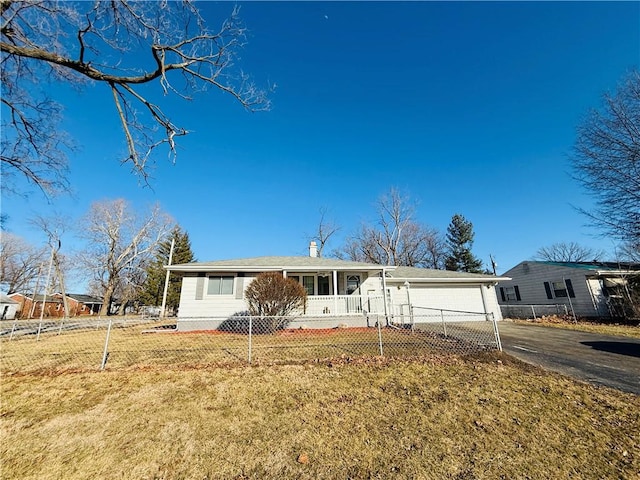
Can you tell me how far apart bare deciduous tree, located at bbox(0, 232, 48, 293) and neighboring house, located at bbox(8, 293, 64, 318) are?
1484 mm

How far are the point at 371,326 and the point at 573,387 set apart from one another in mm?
7971

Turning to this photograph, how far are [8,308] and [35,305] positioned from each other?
259cm

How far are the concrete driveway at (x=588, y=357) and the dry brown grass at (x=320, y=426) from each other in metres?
0.76

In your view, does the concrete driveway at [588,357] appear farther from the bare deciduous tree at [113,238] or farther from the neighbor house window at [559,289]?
the bare deciduous tree at [113,238]

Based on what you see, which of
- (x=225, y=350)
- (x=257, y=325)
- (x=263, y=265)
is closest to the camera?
(x=225, y=350)

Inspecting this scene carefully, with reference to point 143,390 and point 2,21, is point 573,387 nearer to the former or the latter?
point 143,390

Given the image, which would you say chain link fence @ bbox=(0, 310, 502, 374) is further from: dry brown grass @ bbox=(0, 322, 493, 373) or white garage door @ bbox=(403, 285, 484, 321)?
white garage door @ bbox=(403, 285, 484, 321)

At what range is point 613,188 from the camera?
11.6 meters

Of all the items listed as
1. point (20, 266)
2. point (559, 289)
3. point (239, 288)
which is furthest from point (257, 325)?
point (20, 266)

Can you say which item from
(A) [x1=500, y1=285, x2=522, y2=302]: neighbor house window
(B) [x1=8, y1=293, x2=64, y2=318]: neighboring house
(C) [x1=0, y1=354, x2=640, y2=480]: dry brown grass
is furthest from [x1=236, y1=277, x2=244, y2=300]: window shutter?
(B) [x1=8, y1=293, x2=64, y2=318]: neighboring house

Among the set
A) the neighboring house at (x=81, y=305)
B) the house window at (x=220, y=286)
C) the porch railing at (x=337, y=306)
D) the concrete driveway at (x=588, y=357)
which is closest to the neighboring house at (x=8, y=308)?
the neighboring house at (x=81, y=305)

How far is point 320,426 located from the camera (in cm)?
350

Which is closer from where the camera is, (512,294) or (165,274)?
(512,294)

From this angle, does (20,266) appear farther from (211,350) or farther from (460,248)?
(460,248)
